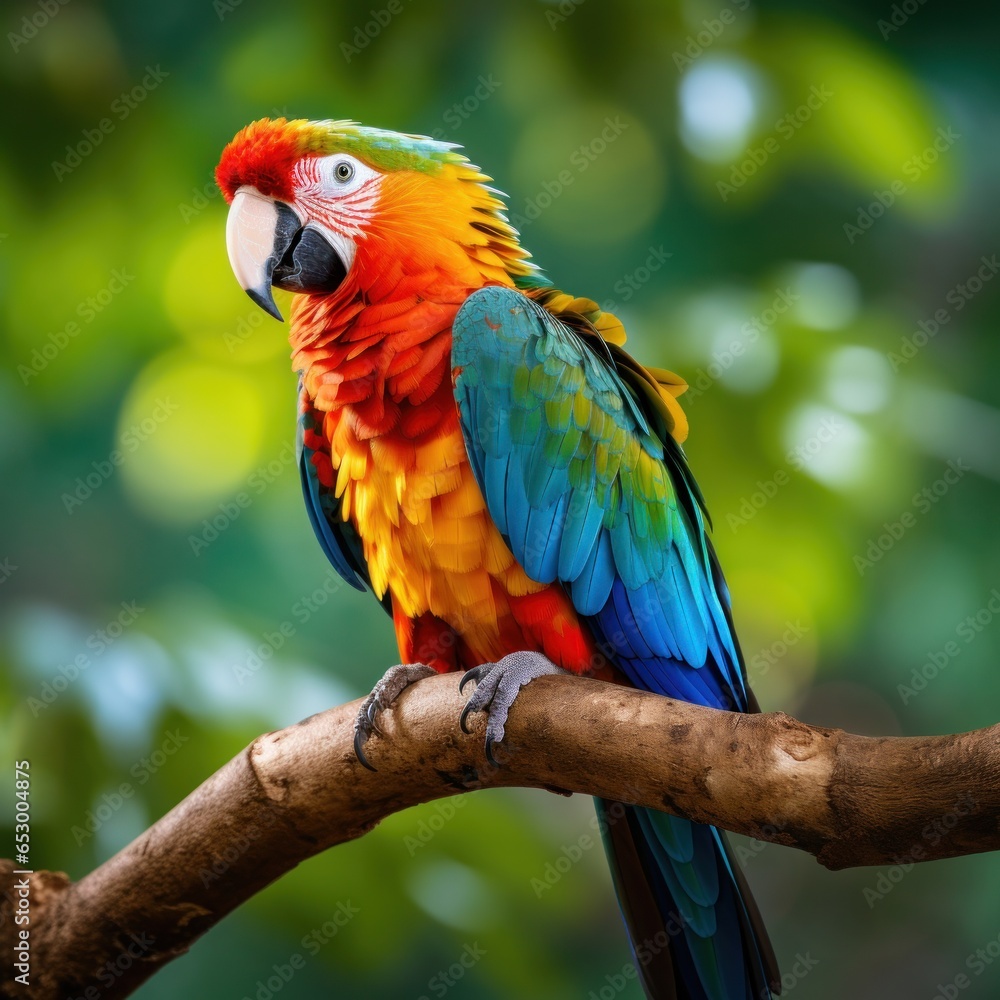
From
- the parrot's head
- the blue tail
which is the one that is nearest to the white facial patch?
the parrot's head

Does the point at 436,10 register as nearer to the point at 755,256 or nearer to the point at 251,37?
the point at 251,37

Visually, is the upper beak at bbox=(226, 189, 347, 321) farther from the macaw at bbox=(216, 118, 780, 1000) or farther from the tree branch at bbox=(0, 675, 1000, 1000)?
the tree branch at bbox=(0, 675, 1000, 1000)

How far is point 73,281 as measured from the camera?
2230 millimetres

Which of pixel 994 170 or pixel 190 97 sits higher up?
pixel 190 97

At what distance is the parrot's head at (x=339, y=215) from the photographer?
1444 mm

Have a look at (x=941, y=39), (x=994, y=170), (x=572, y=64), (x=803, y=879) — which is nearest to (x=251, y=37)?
(x=572, y=64)

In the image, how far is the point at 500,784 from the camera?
1231 mm

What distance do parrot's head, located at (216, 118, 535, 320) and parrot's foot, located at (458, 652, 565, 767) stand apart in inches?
22.5

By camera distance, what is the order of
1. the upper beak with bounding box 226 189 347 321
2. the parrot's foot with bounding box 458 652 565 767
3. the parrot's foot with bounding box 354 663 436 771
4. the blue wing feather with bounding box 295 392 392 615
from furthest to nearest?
A: the blue wing feather with bounding box 295 392 392 615
the upper beak with bounding box 226 189 347 321
the parrot's foot with bounding box 354 663 436 771
the parrot's foot with bounding box 458 652 565 767

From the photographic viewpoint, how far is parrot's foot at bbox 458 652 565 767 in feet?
3.78

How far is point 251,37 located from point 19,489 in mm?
1185

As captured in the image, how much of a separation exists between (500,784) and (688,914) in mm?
354

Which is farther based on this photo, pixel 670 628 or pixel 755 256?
pixel 755 256

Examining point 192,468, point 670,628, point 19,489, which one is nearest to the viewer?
point 670,628
